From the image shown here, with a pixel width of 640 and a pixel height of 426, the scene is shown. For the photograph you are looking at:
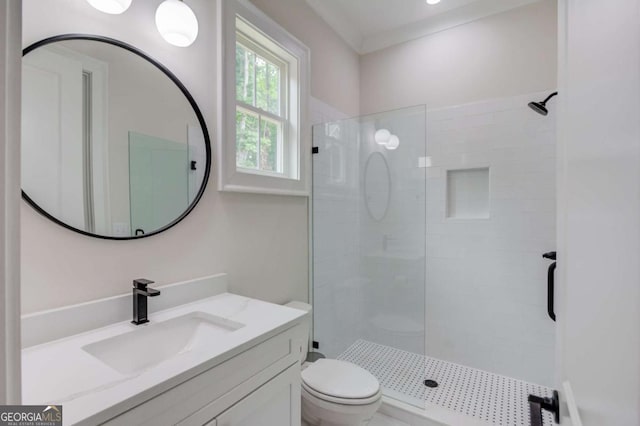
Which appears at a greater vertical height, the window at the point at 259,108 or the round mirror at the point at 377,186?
the window at the point at 259,108

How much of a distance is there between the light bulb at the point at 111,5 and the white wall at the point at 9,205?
102 centimetres

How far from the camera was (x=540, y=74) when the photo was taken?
217 centimetres

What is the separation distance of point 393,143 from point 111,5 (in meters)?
1.89

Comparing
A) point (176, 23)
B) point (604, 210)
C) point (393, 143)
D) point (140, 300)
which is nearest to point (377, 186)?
point (393, 143)

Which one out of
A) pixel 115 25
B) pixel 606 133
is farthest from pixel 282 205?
pixel 606 133

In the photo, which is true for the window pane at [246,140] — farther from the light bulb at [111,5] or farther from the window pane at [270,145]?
the light bulb at [111,5]

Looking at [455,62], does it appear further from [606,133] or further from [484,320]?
[606,133]

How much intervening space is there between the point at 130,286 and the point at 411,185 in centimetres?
197

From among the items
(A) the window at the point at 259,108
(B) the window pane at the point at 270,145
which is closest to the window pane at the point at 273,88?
(A) the window at the point at 259,108

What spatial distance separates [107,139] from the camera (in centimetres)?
114

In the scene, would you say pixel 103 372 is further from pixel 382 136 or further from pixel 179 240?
pixel 382 136

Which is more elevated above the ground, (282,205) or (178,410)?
(282,205)

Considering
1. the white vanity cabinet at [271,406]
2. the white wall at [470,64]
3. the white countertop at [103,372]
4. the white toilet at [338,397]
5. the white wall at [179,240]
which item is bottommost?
the white toilet at [338,397]

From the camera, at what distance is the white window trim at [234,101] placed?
154 cm
